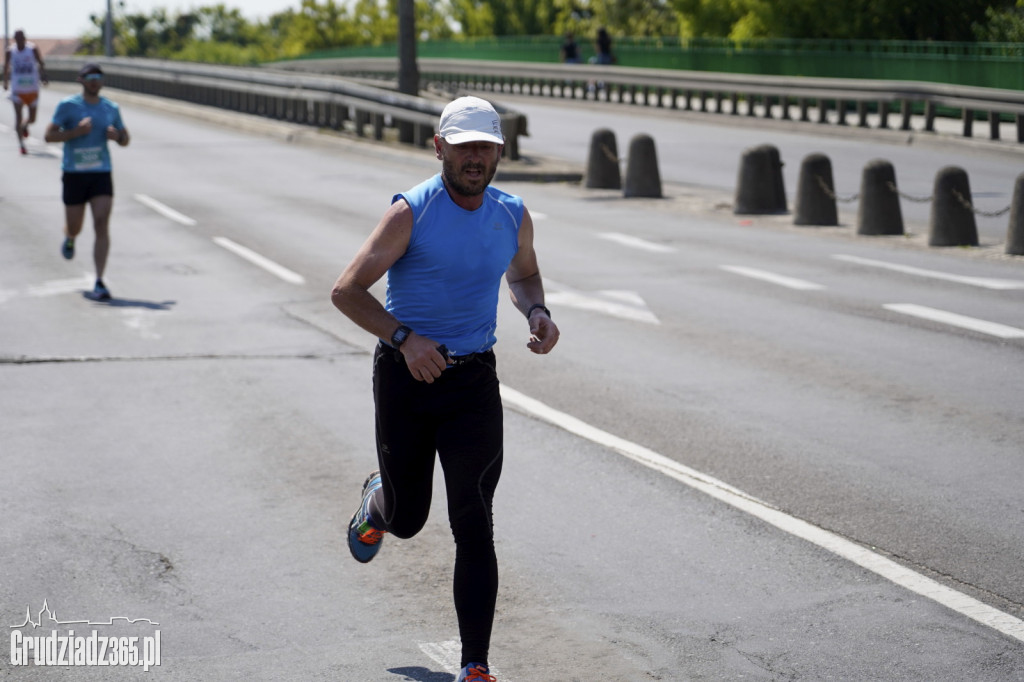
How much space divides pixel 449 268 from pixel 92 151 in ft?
29.1

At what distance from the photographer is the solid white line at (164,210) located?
1872 cm

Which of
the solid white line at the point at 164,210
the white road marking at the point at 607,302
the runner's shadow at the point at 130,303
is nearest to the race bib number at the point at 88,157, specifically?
the runner's shadow at the point at 130,303

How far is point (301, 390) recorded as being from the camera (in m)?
9.60

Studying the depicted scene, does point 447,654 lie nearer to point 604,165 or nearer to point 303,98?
point 604,165

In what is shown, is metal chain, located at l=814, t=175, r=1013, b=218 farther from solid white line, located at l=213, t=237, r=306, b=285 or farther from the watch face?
the watch face

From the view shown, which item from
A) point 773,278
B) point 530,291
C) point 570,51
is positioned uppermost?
point 570,51

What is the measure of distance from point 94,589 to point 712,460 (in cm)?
345

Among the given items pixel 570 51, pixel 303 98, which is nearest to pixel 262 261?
pixel 303 98

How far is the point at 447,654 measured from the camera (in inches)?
204

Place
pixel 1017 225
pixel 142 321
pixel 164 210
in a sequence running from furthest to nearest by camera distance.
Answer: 1. pixel 164 210
2. pixel 1017 225
3. pixel 142 321

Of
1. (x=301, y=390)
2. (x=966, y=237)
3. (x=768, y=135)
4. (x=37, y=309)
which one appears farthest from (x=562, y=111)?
(x=301, y=390)

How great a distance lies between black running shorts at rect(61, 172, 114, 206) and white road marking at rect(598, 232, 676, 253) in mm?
6104

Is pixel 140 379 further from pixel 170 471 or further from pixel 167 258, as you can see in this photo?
pixel 167 258

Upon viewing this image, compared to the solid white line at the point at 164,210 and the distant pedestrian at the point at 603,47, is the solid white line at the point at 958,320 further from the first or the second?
the distant pedestrian at the point at 603,47
